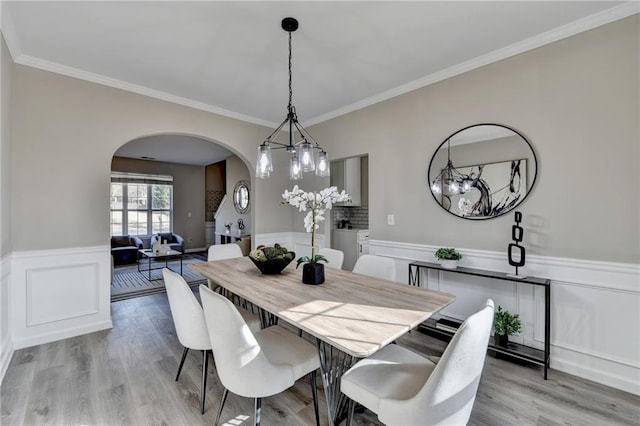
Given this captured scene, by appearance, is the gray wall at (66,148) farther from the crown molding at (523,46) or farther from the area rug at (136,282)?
the crown molding at (523,46)

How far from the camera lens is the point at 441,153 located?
292cm

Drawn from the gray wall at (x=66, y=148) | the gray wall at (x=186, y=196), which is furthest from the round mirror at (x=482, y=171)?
the gray wall at (x=186, y=196)

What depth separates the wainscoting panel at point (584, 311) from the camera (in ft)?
6.48

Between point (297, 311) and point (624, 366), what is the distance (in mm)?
2415

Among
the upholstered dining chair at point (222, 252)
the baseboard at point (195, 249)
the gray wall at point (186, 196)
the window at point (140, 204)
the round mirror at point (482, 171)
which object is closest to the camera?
the round mirror at point (482, 171)

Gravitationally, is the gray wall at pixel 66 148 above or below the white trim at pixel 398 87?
below

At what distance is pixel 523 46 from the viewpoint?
2383 millimetres

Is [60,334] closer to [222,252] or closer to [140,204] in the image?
[222,252]

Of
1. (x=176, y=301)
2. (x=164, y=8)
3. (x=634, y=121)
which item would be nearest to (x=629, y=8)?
(x=634, y=121)

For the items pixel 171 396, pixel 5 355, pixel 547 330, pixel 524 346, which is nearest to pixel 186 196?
pixel 5 355

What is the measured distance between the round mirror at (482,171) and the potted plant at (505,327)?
875 millimetres

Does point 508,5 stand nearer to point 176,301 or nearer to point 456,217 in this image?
point 456,217

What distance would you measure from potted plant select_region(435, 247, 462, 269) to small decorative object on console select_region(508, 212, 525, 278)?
0.42 metres

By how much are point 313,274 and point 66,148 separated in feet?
9.43
